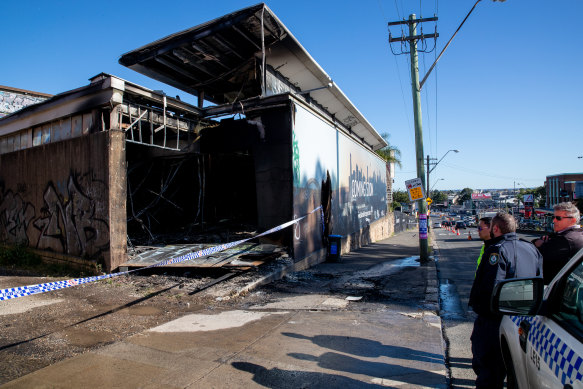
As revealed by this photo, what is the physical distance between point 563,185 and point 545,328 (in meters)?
68.2

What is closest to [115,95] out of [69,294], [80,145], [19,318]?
[80,145]

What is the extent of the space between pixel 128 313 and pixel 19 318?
1.57 metres

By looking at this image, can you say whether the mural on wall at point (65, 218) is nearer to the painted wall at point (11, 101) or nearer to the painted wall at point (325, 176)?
the painted wall at point (325, 176)

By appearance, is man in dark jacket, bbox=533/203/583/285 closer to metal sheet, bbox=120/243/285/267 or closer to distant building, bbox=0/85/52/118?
metal sheet, bbox=120/243/285/267

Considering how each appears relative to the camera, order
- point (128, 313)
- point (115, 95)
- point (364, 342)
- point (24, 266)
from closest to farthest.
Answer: point (364, 342), point (128, 313), point (115, 95), point (24, 266)

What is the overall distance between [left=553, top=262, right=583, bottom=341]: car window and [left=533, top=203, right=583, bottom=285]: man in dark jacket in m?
2.10

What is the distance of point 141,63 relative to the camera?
11.2 metres

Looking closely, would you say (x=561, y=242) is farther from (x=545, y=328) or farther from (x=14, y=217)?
(x=14, y=217)

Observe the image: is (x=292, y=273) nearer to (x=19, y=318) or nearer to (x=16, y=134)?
(x=19, y=318)

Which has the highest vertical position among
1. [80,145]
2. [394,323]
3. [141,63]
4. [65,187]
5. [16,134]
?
[141,63]

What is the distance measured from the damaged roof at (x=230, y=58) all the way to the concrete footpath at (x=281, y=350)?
5361 mm

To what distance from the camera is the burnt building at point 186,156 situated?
8641mm

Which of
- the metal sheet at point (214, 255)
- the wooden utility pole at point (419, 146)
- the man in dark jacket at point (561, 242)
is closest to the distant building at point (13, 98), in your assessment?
the metal sheet at point (214, 255)

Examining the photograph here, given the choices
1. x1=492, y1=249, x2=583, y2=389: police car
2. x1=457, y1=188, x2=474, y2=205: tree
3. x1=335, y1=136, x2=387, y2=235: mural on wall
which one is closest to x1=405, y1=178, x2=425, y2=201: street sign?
x1=335, y1=136, x2=387, y2=235: mural on wall
